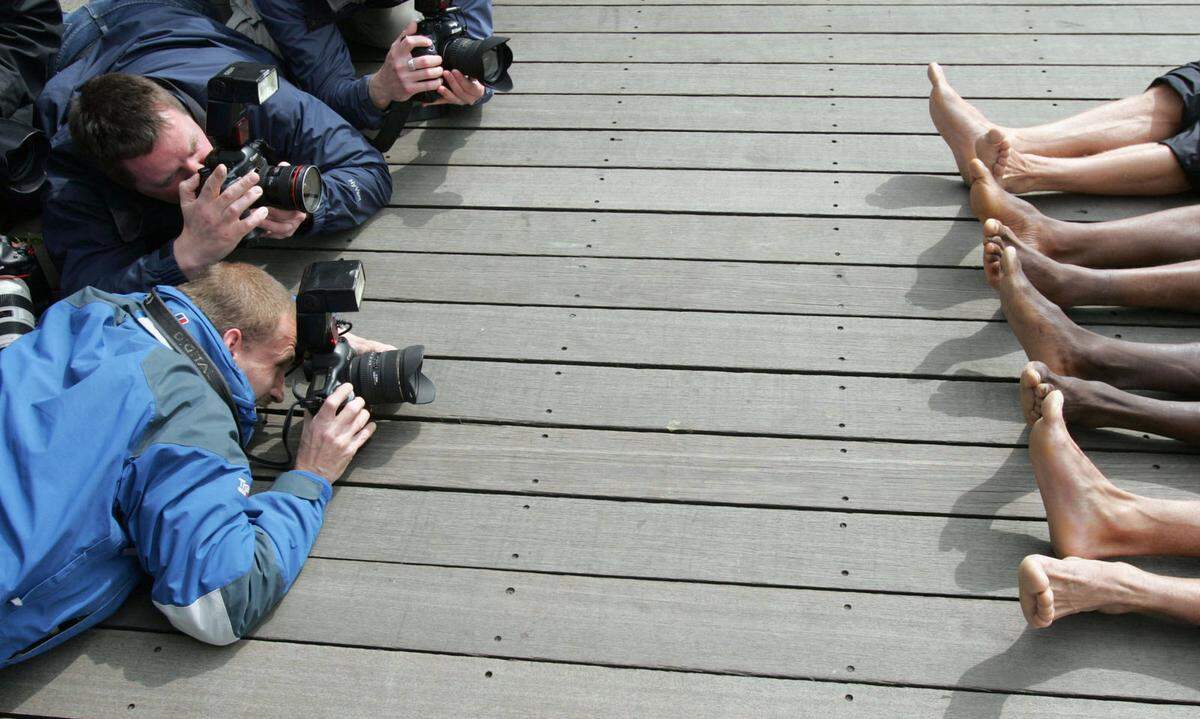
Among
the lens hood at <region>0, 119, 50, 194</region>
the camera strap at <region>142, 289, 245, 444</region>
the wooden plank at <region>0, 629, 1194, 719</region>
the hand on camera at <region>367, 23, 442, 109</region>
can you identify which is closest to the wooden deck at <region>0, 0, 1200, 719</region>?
the wooden plank at <region>0, 629, 1194, 719</region>

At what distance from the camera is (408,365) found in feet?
6.98

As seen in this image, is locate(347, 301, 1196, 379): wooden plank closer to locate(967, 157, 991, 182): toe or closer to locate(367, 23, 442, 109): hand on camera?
locate(967, 157, 991, 182): toe

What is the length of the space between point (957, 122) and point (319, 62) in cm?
172

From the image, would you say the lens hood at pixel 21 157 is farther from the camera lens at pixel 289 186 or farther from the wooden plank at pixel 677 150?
the wooden plank at pixel 677 150

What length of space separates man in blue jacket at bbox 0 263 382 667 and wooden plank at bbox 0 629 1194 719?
0.19 ft

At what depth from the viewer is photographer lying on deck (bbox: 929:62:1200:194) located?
8.47 ft

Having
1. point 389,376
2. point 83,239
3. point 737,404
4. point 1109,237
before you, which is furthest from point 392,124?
point 1109,237

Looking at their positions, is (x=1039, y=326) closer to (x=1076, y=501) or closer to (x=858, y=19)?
(x=1076, y=501)

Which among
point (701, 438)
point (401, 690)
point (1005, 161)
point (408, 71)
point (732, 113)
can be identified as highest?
point (1005, 161)

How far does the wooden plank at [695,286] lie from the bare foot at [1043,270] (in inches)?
4.0

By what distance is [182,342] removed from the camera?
1958mm

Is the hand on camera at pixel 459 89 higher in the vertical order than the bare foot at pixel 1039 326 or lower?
lower

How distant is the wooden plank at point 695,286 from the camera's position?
2.42 metres

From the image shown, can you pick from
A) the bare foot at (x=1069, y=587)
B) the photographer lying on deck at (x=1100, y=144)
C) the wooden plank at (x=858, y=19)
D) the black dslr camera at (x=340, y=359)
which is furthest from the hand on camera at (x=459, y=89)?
the bare foot at (x=1069, y=587)
